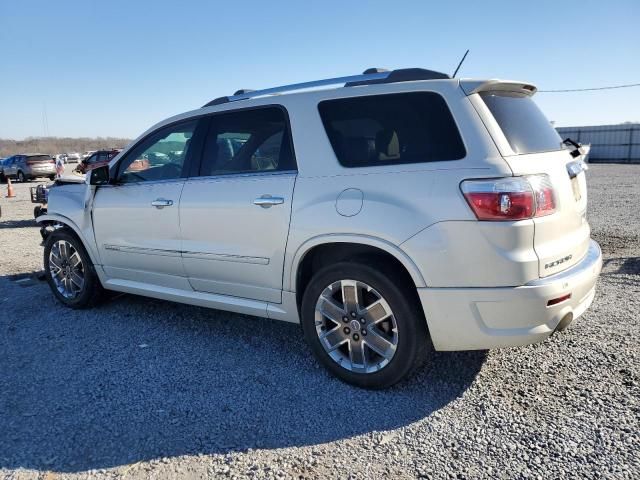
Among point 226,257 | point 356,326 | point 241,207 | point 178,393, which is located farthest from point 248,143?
point 178,393

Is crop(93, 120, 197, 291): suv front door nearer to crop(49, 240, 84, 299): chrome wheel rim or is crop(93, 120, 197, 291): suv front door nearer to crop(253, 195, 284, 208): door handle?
crop(49, 240, 84, 299): chrome wheel rim

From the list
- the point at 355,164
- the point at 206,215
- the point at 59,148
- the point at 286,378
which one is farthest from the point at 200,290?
the point at 59,148

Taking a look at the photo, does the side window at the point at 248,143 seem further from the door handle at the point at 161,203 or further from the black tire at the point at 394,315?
the black tire at the point at 394,315

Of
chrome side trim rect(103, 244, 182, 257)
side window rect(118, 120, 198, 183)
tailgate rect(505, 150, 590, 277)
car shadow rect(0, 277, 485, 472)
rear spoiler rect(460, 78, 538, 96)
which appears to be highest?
rear spoiler rect(460, 78, 538, 96)

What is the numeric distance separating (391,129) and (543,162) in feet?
3.03

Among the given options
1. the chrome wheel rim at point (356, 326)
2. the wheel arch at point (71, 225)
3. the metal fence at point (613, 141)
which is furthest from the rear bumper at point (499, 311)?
the metal fence at point (613, 141)

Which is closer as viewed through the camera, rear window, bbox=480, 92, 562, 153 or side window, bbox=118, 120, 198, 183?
rear window, bbox=480, 92, 562, 153

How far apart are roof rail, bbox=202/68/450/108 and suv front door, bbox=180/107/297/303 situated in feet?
0.67

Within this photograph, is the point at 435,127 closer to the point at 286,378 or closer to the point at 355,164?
the point at 355,164

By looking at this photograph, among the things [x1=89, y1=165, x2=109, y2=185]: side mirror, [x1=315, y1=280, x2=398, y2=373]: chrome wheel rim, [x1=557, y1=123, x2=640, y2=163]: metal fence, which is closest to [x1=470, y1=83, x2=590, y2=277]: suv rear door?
[x1=315, y1=280, x2=398, y2=373]: chrome wheel rim

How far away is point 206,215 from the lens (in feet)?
12.6

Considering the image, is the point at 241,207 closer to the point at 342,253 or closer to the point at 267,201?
the point at 267,201

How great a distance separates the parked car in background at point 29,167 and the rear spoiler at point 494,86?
105 feet

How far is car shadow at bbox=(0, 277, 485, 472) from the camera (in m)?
2.77
